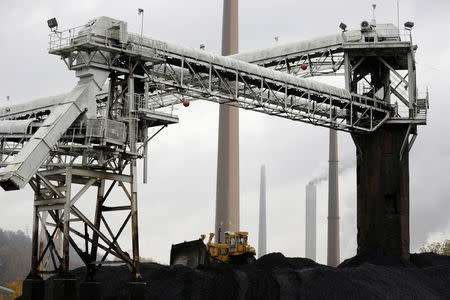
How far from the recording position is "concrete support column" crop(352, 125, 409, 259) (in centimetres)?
4622

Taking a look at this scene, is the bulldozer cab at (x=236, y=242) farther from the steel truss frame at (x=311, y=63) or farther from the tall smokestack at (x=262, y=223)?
the tall smokestack at (x=262, y=223)

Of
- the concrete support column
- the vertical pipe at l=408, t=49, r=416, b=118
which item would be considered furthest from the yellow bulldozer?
the vertical pipe at l=408, t=49, r=416, b=118

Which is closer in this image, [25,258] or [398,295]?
[398,295]

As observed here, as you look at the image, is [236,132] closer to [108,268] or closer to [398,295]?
[108,268]

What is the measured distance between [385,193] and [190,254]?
1258 cm

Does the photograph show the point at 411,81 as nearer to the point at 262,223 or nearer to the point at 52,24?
the point at 52,24

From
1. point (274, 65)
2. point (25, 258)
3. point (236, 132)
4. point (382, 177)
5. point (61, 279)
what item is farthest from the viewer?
point (25, 258)

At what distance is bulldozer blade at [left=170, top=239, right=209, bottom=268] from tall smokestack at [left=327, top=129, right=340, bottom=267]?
37315mm

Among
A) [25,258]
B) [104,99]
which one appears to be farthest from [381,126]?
[25,258]

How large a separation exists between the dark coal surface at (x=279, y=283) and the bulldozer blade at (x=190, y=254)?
5.23 m

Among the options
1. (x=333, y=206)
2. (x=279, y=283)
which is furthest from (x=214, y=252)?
(x=333, y=206)

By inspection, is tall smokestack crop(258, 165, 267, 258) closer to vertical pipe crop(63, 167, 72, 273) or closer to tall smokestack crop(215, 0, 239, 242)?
tall smokestack crop(215, 0, 239, 242)

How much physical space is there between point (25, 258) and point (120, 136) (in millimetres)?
88575

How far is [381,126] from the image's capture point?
47031mm
